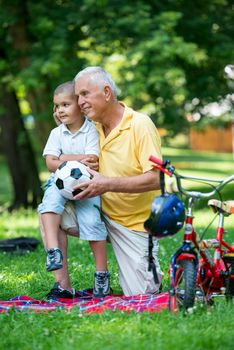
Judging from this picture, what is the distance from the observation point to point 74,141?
6.53 m

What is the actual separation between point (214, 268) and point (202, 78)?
1072 centimetres

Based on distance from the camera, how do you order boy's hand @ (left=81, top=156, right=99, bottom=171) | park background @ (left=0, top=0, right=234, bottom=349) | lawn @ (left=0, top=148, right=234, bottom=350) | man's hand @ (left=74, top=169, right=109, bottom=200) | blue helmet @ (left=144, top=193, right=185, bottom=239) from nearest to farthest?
lawn @ (left=0, top=148, right=234, bottom=350) < blue helmet @ (left=144, top=193, right=185, bottom=239) < man's hand @ (left=74, top=169, right=109, bottom=200) < boy's hand @ (left=81, top=156, right=99, bottom=171) < park background @ (left=0, top=0, right=234, bottom=349)

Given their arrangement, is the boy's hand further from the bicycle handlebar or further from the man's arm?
the bicycle handlebar

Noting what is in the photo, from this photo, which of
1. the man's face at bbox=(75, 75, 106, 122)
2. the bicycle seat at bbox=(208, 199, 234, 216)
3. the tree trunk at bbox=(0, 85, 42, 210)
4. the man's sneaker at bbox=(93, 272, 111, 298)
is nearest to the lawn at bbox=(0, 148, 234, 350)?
the man's sneaker at bbox=(93, 272, 111, 298)

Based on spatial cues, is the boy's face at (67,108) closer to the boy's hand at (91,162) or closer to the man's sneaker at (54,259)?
the boy's hand at (91,162)

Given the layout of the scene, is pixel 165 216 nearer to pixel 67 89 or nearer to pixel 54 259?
pixel 54 259

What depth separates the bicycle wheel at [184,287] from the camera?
17.5 feet

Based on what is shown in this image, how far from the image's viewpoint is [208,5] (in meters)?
16.2

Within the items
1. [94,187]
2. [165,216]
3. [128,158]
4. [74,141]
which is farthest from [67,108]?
[165,216]

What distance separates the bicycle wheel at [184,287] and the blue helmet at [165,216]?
9.0 inches

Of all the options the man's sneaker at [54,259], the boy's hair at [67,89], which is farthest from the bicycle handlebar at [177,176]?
the boy's hair at [67,89]

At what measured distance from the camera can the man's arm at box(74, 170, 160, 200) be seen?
6.07 metres

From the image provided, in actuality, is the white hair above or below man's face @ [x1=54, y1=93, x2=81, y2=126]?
above

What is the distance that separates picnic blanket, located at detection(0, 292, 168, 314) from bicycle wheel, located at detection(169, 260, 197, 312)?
172 mm
